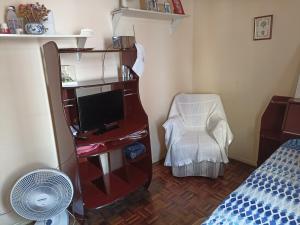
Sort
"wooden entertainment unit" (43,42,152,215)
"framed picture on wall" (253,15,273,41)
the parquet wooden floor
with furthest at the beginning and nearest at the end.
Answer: "framed picture on wall" (253,15,273,41)
the parquet wooden floor
"wooden entertainment unit" (43,42,152,215)

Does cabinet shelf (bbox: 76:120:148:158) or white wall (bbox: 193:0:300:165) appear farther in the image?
white wall (bbox: 193:0:300:165)

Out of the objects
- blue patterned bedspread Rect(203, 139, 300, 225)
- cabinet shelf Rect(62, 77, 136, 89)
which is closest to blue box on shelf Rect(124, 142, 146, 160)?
cabinet shelf Rect(62, 77, 136, 89)

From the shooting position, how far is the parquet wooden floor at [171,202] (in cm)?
201

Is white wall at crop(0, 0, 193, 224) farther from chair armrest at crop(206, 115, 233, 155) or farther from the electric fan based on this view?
chair armrest at crop(206, 115, 233, 155)

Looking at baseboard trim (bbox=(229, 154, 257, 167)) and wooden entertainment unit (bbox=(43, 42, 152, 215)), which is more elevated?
wooden entertainment unit (bbox=(43, 42, 152, 215))

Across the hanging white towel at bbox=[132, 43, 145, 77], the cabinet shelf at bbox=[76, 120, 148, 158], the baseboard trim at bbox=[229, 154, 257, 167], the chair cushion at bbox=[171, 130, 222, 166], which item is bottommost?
the baseboard trim at bbox=[229, 154, 257, 167]

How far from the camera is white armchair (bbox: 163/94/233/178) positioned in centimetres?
245

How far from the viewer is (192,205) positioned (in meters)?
2.16

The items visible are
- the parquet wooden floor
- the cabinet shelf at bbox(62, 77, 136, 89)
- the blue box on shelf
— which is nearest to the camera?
the cabinet shelf at bbox(62, 77, 136, 89)

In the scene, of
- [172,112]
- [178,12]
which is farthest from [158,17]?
[172,112]

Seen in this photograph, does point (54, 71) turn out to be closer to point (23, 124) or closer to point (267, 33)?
point (23, 124)

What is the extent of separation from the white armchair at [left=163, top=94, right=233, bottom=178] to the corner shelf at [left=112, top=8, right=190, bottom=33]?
98 centimetres

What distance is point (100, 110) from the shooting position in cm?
202

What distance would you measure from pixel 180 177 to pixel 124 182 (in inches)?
28.5
